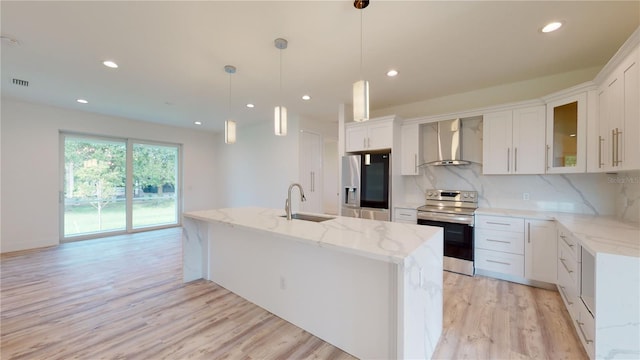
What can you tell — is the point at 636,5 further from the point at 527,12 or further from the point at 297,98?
the point at 297,98

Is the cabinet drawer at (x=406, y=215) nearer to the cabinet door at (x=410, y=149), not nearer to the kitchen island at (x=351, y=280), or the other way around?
the cabinet door at (x=410, y=149)

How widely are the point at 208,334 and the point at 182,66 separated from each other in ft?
9.31

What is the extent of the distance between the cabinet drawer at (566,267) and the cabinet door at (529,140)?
3.33 feet

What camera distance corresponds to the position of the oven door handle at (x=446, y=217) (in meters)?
3.16

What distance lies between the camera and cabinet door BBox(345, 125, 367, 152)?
4078mm

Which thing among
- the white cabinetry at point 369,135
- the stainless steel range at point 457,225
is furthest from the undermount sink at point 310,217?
the white cabinetry at point 369,135

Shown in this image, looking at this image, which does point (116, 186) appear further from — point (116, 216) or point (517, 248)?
point (517, 248)

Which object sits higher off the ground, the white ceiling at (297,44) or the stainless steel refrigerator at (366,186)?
the white ceiling at (297,44)

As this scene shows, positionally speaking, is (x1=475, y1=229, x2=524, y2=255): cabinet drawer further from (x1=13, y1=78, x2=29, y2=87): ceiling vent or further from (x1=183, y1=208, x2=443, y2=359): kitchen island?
(x1=13, y1=78, x2=29, y2=87): ceiling vent

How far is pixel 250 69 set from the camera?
296cm

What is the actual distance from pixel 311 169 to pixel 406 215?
2.45 meters

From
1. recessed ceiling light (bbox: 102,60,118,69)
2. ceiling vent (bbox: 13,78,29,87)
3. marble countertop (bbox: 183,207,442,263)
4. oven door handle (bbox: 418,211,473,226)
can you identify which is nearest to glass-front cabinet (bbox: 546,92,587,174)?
oven door handle (bbox: 418,211,473,226)

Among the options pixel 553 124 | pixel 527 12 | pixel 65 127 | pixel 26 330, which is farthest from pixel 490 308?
pixel 65 127

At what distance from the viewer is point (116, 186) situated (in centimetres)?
545
